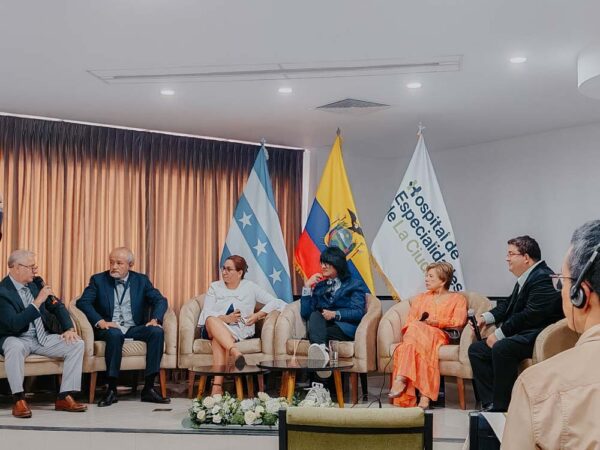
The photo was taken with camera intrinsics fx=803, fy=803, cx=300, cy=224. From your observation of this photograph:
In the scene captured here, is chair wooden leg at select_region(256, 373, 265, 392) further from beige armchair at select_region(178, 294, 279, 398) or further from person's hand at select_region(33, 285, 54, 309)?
person's hand at select_region(33, 285, 54, 309)

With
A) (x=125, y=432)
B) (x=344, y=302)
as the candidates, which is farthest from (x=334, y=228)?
(x=125, y=432)

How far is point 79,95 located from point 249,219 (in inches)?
81.3

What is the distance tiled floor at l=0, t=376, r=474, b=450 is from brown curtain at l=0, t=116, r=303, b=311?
6.25 ft

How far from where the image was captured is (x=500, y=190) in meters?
8.05

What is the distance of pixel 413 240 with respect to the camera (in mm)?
7328

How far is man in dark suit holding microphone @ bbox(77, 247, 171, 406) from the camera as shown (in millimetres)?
6234

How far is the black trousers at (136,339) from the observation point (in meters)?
6.20

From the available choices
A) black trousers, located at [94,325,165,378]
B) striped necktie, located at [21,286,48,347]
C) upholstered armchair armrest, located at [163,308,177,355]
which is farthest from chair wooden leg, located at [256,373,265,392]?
striped necktie, located at [21,286,48,347]

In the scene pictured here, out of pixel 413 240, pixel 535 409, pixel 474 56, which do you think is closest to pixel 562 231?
pixel 413 240

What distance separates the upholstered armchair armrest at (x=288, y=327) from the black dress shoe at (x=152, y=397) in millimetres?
964

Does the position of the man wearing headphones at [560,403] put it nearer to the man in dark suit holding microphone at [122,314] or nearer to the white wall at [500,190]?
the man in dark suit holding microphone at [122,314]

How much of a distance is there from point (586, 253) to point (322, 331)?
5365 millimetres

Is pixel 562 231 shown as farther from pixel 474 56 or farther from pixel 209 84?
pixel 209 84

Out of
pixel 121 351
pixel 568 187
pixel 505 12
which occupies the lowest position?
pixel 121 351
